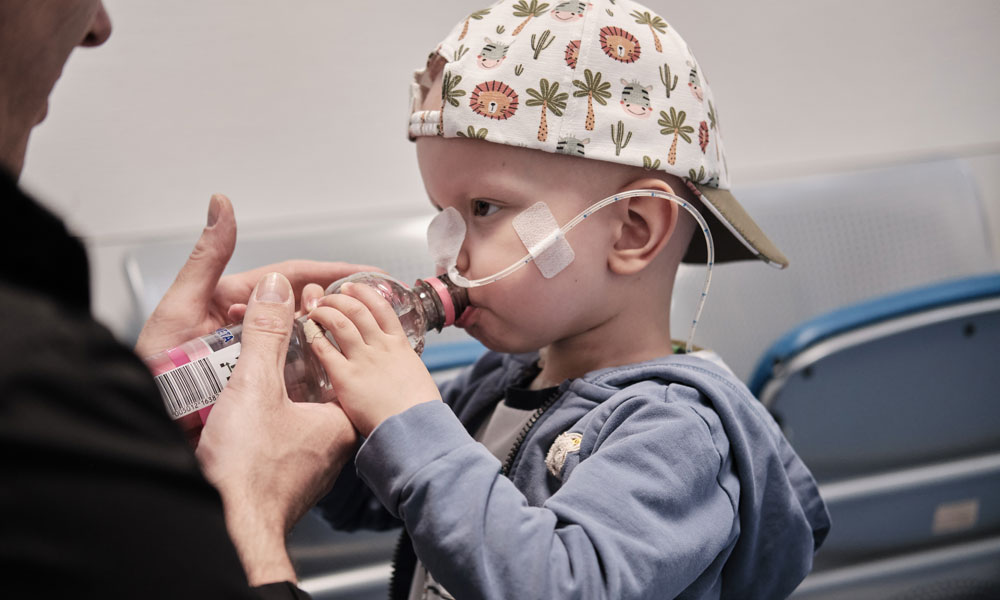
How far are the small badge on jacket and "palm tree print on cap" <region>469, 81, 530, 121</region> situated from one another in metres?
0.32

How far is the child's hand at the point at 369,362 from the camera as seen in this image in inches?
26.3

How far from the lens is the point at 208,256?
0.88m

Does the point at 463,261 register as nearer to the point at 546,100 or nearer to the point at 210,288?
the point at 546,100

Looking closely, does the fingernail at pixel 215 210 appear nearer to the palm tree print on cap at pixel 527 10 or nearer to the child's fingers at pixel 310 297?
the child's fingers at pixel 310 297

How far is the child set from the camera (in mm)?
613

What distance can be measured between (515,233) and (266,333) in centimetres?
27

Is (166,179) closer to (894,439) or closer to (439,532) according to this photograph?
(439,532)

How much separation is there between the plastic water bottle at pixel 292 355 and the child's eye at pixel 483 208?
0.08 meters

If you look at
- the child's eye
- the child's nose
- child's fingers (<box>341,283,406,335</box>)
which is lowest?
child's fingers (<box>341,283,406,335</box>)

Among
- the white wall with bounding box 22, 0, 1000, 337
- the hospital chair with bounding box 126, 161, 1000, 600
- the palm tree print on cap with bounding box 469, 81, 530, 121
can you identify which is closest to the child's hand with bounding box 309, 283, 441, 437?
the palm tree print on cap with bounding box 469, 81, 530, 121

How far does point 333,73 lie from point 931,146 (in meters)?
1.50

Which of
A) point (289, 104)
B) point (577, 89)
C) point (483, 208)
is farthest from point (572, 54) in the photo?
point (289, 104)

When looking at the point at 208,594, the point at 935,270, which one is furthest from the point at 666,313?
the point at 935,270

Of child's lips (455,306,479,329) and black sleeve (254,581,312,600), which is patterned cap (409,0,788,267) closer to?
child's lips (455,306,479,329)
